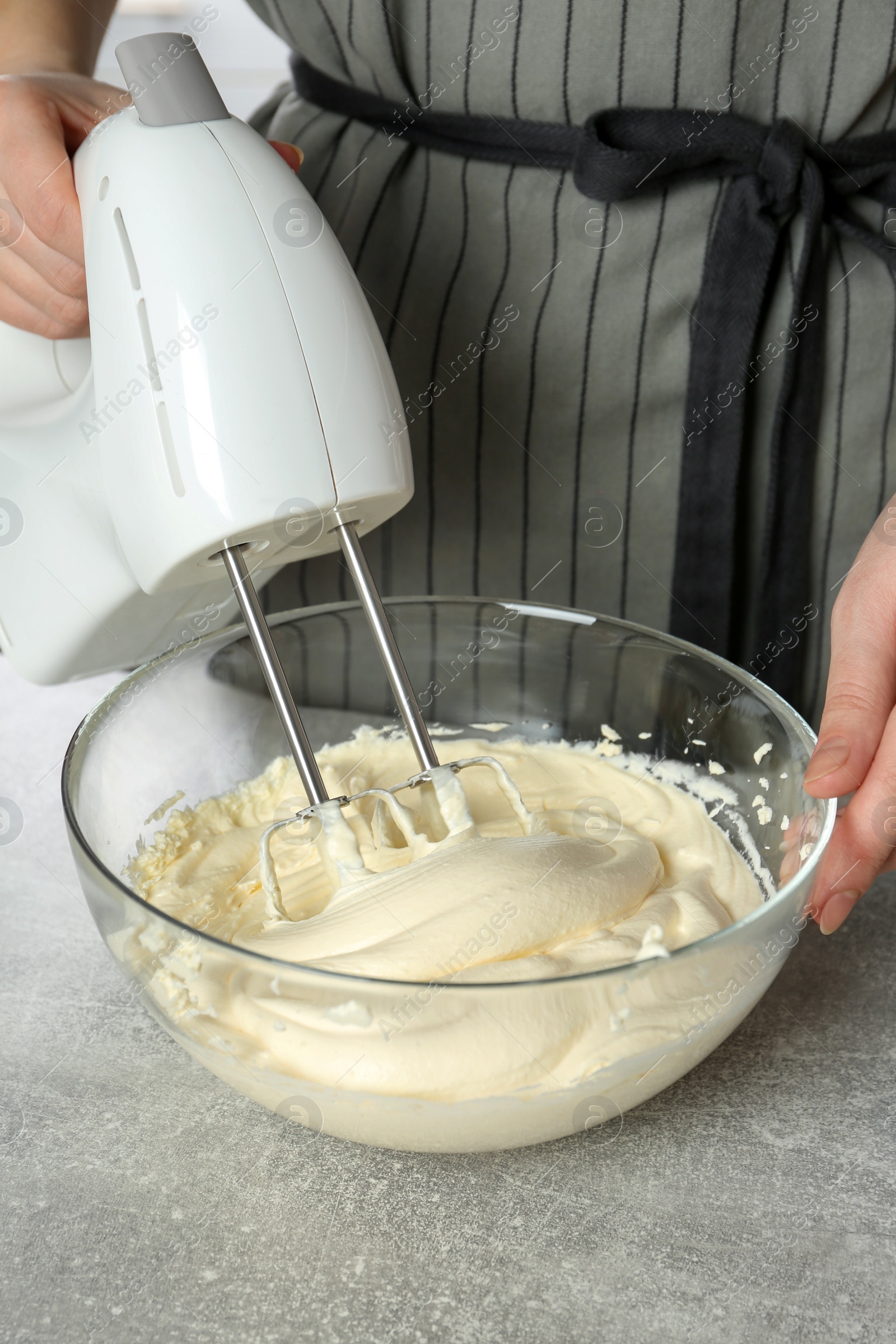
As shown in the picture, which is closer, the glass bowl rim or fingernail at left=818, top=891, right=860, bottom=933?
the glass bowl rim

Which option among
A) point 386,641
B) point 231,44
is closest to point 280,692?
point 386,641

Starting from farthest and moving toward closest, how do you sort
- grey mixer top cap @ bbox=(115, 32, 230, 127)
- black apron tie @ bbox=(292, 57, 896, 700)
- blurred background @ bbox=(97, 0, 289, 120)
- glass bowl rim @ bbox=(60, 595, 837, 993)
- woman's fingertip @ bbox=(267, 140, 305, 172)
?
blurred background @ bbox=(97, 0, 289, 120), black apron tie @ bbox=(292, 57, 896, 700), woman's fingertip @ bbox=(267, 140, 305, 172), grey mixer top cap @ bbox=(115, 32, 230, 127), glass bowl rim @ bbox=(60, 595, 837, 993)

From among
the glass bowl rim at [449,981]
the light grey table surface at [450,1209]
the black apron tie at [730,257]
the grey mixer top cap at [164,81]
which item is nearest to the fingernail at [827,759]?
the glass bowl rim at [449,981]

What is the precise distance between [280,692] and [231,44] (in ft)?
10.7

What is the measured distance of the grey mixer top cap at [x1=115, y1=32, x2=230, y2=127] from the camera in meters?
0.53

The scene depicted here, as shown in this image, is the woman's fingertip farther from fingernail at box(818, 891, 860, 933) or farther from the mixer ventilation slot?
fingernail at box(818, 891, 860, 933)

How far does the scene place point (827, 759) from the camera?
1.80 feet

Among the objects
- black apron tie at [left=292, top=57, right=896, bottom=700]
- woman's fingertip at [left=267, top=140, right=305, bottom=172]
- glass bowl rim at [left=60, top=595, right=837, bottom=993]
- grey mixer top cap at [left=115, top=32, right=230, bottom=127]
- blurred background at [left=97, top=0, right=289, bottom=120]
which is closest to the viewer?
glass bowl rim at [left=60, top=595, right=837, bottom=993]

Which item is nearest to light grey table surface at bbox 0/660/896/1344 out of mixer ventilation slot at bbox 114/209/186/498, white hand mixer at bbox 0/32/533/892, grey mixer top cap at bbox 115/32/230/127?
white hand mixer at bbox 0/32/533/892

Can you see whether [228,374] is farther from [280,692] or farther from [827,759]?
[827,759]

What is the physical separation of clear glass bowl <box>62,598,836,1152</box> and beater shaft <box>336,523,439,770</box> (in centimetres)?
17

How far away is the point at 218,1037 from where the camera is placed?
481mm

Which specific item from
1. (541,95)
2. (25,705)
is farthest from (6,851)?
(541,95)

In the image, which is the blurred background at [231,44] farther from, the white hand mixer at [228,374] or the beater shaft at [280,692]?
the beater shaft at [280,692]
